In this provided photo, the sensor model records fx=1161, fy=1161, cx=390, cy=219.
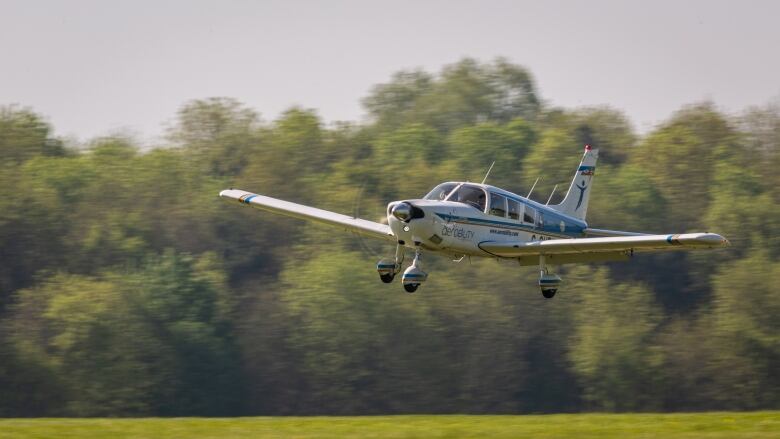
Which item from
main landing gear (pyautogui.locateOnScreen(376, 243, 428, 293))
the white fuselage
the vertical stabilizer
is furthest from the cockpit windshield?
the vertical stabilizer

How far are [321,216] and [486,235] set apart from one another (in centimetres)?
444

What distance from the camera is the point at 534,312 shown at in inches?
2511

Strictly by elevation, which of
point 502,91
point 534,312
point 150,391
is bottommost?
point 150,391

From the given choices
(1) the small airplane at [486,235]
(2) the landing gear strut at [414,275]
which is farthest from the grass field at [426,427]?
(1) the small airplane at [486,235]

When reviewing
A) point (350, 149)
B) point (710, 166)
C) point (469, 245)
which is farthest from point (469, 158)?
point (469, 245)

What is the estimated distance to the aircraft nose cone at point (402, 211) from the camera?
22.2 meters

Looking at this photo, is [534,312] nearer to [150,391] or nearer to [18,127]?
A: [150,391]

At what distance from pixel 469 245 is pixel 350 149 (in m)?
59.4

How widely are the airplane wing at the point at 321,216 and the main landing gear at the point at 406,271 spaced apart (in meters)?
0.87

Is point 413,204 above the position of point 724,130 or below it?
below

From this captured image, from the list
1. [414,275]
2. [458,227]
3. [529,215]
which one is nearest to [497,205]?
[458,227]

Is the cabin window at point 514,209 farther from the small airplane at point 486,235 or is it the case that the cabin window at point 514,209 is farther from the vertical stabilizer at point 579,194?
the vertical stabilizer at point 579,194

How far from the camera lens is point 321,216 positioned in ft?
86.1

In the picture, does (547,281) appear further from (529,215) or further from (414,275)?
(414,275)
